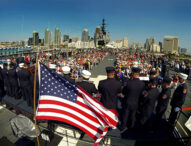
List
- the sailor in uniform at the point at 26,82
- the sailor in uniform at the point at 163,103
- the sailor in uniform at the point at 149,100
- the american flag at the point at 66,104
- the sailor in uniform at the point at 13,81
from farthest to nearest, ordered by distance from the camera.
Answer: the sailor in uniform at the point at 13,81 < the sailor in uniform at the point at 26,82 < the sailor in uniform at the point at 163,103 < the sailor in uniform at the point at 149,100 < the american flag at the point at 66,104

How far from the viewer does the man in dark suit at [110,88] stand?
3.28 m

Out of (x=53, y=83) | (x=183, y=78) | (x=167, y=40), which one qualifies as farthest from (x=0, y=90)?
(x=167, y=40)

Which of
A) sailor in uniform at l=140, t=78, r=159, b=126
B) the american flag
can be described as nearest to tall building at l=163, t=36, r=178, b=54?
sailor in uniform at l=140, t=78, r=159, b=126

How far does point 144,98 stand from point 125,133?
1.24 metres

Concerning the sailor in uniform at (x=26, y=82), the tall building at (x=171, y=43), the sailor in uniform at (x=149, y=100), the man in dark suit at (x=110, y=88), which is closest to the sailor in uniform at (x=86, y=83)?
the man in dark suit at (x=110, y=88)

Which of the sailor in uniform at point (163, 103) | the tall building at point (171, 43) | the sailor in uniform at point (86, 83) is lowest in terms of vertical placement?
the sailor in uniform at point (163, 103)

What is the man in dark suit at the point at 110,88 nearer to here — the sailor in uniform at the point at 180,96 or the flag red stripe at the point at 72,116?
the flag red stripe at the point at 72,116

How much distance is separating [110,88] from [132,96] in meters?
0.70

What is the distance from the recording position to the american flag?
8.93ft

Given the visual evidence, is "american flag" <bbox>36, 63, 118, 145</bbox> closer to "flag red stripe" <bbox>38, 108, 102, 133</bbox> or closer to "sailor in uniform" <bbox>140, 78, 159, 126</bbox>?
"flag red stripe" <bbox>38, 108, 102, 133</bbox>

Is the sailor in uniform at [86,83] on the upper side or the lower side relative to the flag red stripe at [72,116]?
upper

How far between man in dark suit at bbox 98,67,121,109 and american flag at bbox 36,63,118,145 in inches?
27.4

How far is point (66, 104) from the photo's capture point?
277 centimetres

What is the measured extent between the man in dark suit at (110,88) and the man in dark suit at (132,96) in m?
0.34
